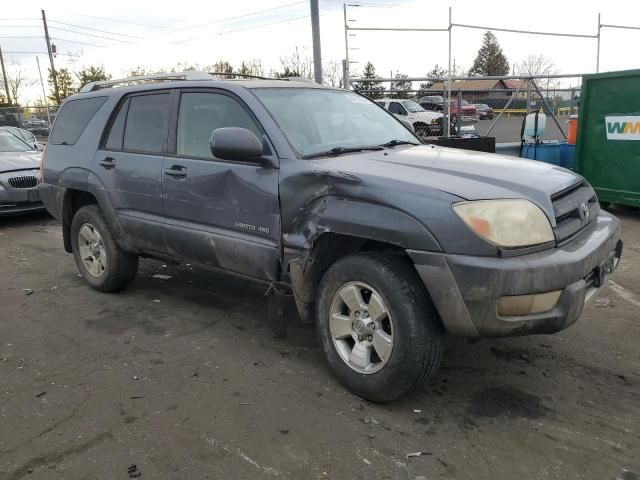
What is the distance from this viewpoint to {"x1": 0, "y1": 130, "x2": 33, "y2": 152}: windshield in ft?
31.8

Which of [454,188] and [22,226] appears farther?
[22,226]

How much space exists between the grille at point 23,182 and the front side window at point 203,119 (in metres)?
5.74

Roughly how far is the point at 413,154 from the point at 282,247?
1091 millimetres

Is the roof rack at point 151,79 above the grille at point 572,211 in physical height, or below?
above

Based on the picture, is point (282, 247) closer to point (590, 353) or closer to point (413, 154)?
point (413, 154)

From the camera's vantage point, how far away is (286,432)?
2.87 m

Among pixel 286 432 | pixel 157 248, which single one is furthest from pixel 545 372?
pixel 157 248

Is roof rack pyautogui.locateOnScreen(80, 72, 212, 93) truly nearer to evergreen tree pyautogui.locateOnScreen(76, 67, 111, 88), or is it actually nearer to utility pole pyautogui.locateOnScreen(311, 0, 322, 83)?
utility pole pyautogui.locateOnScreen(311, 0, 322, 83)

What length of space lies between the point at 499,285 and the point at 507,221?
1.09 feet

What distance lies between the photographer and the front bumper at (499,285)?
2615mm

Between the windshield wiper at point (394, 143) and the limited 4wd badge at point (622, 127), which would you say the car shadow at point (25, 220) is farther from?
the limited 4wd badge at point (622, 127)

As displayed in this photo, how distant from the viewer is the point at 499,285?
261 cm

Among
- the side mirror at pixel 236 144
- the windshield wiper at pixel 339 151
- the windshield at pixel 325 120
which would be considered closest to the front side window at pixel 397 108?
the windshield at pixel 325 120

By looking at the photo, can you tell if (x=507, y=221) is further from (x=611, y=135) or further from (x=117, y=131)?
(x=611, y=135)
